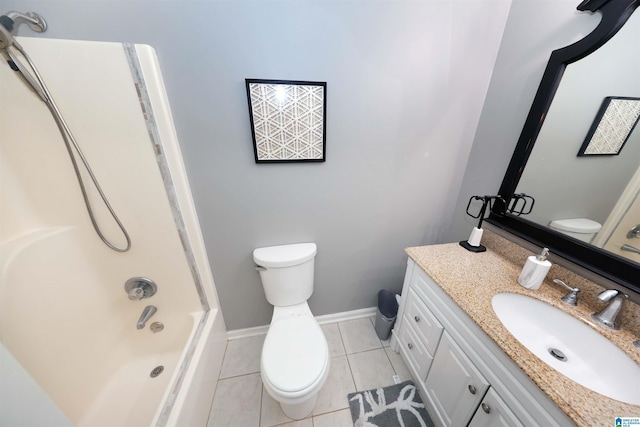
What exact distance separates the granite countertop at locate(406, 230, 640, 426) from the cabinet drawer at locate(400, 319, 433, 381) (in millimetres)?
457

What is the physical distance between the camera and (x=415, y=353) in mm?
1185

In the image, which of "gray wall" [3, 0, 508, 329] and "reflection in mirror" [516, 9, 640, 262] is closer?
"reflection in mirror" [516, 9, 640, 262]

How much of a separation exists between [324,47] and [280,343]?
1504mm

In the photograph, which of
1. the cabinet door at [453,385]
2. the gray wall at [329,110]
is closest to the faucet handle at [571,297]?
the cabinet door at [453,385]

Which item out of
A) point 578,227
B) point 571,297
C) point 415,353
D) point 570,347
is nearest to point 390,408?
point 415,353

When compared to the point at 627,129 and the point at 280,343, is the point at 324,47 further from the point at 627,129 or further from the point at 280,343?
the point at 280,343

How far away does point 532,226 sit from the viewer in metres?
1.02

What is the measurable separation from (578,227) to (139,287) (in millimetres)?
2231

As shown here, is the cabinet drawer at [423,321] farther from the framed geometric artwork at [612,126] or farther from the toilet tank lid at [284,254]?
the framed geometric artwork at [612,126]

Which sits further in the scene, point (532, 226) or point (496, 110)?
point (496, 110)

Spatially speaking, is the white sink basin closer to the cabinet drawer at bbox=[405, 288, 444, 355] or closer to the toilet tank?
the cabinet drawer at bbox=[405, 288, 444, 355]

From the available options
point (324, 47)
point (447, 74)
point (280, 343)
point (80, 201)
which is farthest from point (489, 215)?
point (80, 201)

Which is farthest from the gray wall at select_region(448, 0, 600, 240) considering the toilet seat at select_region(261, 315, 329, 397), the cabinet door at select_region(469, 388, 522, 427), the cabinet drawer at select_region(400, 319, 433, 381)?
the toilet seat at select_region(261, 315, 329, 397)

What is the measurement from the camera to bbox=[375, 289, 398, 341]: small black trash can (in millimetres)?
1456
